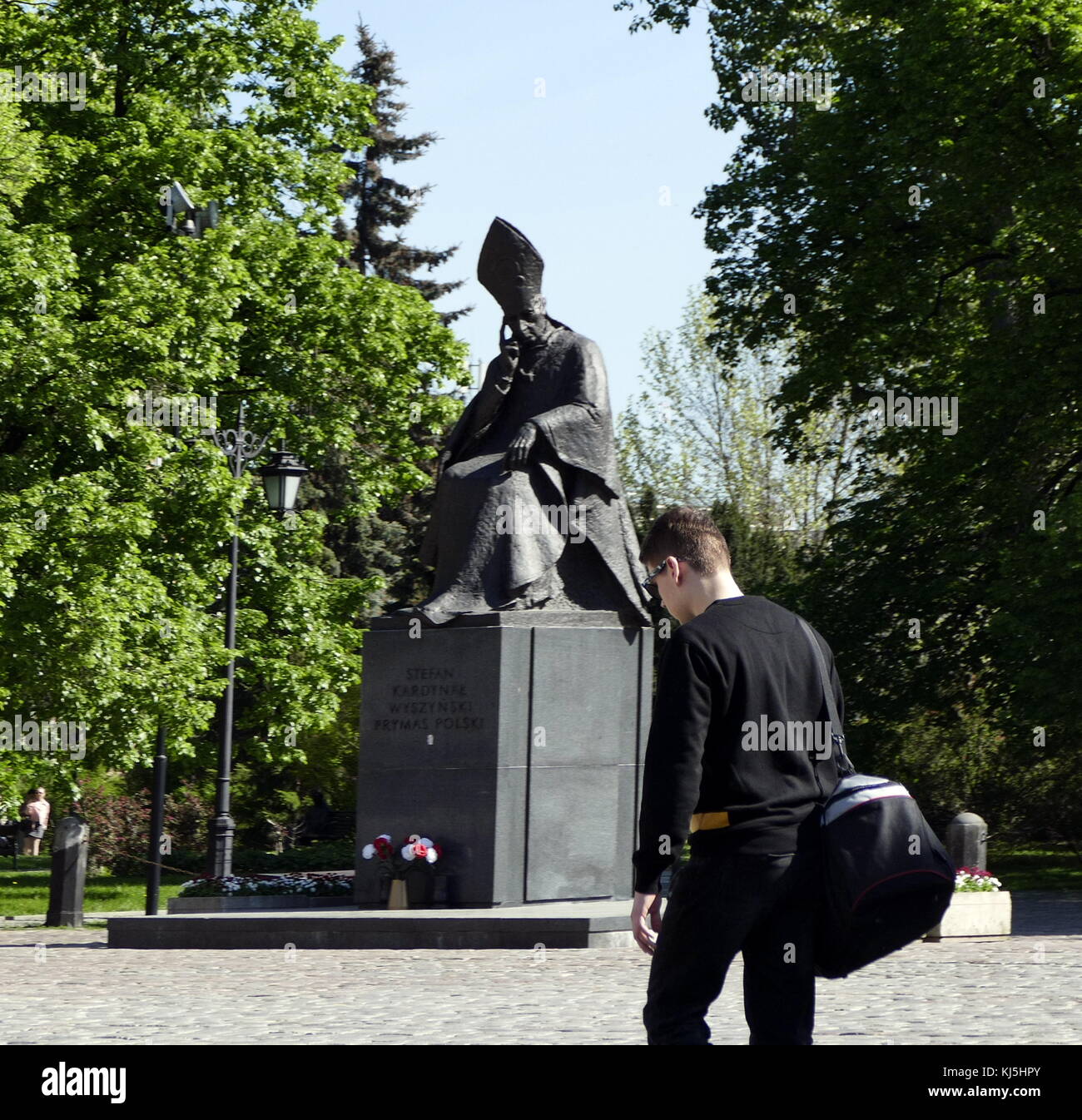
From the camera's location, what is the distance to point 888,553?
27.0m

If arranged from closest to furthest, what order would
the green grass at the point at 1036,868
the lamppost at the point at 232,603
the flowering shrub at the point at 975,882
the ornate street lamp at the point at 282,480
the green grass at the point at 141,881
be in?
the flowering shrub at the point at 975,882 → the lamppost at the point at 232,603 → the ornate street lamp at the point at 282,480 → the green grass at the point at 141,881 → the green grass at the point at 1036,868

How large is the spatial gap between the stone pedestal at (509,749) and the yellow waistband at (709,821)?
787cm

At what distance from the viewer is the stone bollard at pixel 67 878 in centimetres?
1956

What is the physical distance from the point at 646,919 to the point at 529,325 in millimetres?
9918

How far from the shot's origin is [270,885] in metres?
14.5

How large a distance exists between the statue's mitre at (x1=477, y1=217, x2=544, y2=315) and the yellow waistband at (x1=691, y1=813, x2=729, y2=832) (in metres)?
9.87

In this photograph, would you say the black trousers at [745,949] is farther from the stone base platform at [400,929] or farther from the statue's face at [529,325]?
the statue's face at [529,325]

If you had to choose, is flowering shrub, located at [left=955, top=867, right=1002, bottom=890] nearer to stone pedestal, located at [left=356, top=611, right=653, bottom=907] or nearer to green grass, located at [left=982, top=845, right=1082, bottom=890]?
stone pedestal, located at [left=356, top=611, right=653, bottom=907]
